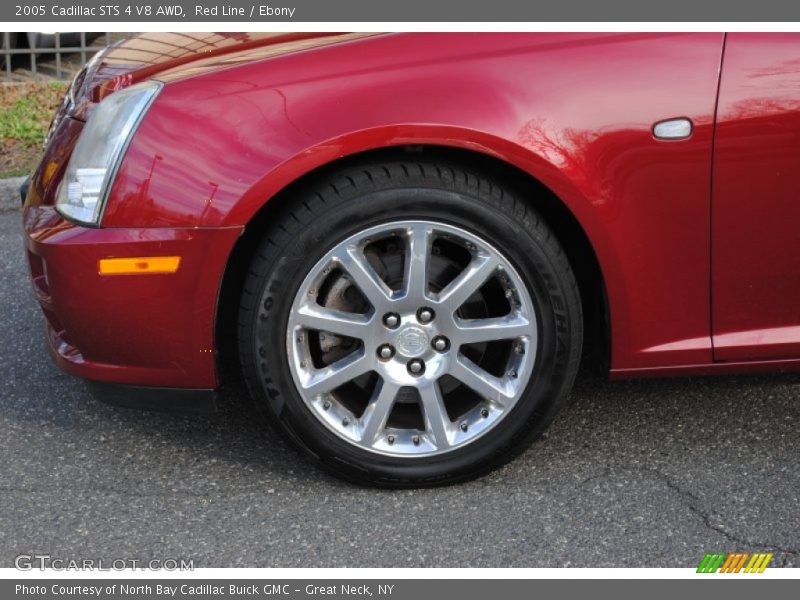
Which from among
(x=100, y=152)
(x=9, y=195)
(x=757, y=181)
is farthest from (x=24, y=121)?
(x=757, y=181)

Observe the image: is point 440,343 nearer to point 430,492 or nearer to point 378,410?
point 378,410

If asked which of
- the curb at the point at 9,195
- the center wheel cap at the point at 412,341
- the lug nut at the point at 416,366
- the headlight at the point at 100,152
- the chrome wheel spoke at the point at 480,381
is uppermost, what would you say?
the headlight at the point at 100,152

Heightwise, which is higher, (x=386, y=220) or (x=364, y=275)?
(x=386, y=220)

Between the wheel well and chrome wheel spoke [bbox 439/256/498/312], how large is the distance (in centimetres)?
19

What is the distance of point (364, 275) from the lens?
2820 millimetres

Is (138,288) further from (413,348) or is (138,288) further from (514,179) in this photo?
(514,179)

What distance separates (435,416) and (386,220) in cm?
54

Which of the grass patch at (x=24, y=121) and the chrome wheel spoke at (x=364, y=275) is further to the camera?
the grass patch at (x=24, y=121)

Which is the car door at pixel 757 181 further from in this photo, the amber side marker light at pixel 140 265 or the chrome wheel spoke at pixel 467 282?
the amber side marker light at pixel 140 265

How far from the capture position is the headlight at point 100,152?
2.82m

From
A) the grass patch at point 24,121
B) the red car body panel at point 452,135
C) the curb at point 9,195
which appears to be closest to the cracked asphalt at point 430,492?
the red car body panel at point 452,135

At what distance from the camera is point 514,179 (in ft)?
9.44

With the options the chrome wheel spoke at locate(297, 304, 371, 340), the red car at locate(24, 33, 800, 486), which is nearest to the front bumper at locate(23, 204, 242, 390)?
the red car at locate(24, 33, 800, 486)

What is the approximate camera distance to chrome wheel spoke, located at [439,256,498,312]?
9.30 ft
